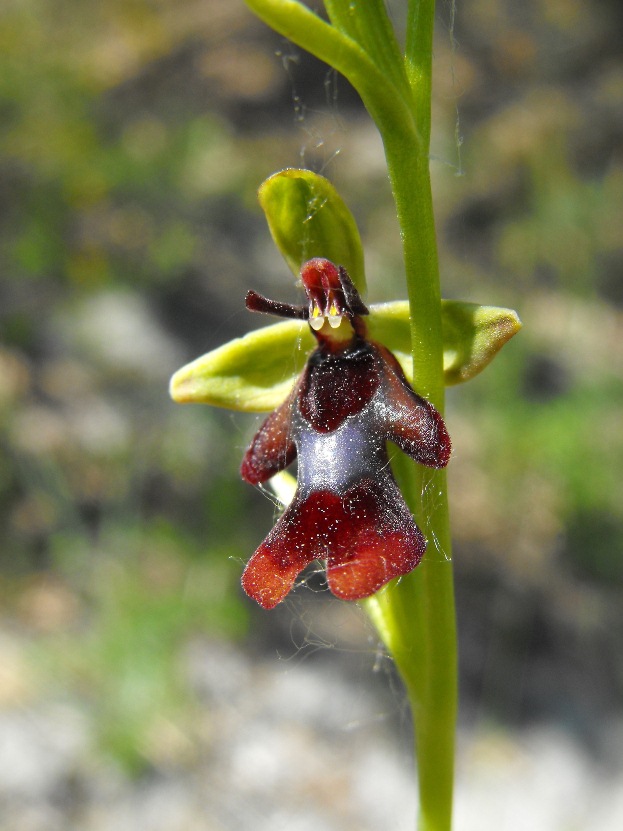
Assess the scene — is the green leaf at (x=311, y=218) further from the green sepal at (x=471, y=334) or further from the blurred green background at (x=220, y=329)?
the blurred green background at (x=220, y=329)

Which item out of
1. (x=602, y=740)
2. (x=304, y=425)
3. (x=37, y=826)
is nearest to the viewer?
(x=304, y=425)

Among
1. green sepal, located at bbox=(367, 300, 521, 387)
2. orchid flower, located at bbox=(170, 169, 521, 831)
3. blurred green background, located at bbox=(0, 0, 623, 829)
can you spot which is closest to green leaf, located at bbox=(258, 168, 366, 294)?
orchid flower, located at bbox=(170, 169, 521, 831)

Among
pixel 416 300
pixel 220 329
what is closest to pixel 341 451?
pixel 416 300

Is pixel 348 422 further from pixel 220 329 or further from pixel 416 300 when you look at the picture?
pixel 220 329

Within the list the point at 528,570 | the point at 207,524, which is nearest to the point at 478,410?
the point at 528,570

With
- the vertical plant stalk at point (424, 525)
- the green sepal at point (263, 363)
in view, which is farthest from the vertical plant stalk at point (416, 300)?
the green sepal at point (263, 363)

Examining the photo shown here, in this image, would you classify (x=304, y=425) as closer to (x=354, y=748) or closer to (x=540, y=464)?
(x=354, y=748)
